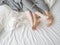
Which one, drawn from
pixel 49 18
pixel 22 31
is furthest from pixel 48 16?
pixel 22 31

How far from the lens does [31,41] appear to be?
98 centimetres

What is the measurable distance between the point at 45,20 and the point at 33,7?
0.17m

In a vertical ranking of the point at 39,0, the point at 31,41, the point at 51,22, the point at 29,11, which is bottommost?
the point at 31,41

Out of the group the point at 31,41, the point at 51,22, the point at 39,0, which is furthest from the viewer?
the point at 39,0

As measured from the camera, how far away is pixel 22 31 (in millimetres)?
1059

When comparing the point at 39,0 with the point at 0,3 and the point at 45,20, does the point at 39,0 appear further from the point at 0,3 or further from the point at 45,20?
the point at 0,3

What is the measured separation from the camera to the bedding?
0.98 m

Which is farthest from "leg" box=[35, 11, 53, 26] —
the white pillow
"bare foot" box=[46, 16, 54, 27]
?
the white pillow

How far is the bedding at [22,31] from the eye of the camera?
3.20 feet

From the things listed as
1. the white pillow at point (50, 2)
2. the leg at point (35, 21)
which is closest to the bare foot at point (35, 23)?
the leg at point (35, 21)

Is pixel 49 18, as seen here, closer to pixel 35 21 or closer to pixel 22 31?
pixel 35 21

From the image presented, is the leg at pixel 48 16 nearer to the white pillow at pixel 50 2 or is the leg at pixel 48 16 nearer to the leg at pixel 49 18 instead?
the leg at pixel 49 18

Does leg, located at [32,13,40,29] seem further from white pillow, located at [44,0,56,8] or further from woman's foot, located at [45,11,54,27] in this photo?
white pillow, located at [44,0,56,8]

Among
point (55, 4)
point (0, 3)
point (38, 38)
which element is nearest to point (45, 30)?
point (38, 38)
